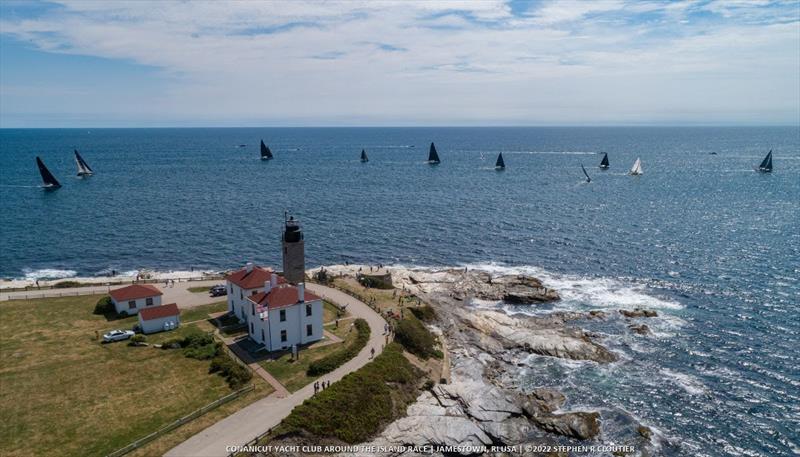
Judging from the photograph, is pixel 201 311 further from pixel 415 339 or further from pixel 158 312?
pixel 415 339

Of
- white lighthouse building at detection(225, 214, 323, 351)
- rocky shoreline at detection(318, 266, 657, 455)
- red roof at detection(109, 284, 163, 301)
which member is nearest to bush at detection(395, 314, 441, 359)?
rocky shoreline at detection(318, 266, 657, 455)

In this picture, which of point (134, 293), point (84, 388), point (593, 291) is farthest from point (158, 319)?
point (593, 291)

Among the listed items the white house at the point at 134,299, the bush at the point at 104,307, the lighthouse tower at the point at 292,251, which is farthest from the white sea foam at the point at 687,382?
the bush at the point at 104,307

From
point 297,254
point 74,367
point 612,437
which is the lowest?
point 612,437

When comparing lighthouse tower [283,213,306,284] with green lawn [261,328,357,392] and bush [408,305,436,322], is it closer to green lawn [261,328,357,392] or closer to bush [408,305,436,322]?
green lawn [261,328,357,392]

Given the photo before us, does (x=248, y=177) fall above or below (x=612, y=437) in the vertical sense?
above

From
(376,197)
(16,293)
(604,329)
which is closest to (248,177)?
(376,197)

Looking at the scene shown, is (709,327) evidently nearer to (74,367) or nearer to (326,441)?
(326,441)

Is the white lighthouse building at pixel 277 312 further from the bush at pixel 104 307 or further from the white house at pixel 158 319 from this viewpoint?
the bush at pixel 104 307

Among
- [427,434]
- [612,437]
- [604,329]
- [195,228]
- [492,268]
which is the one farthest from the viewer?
[195,228]
